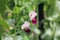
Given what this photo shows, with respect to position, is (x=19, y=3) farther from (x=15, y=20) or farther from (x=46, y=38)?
(x=46, y=38)

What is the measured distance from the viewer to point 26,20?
904mm

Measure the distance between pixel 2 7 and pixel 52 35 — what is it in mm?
777

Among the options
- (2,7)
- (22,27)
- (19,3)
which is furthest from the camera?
(19,3)

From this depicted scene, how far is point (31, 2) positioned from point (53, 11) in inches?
12.8

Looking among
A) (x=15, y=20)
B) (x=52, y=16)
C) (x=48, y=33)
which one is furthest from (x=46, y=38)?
(x=15, y=20)

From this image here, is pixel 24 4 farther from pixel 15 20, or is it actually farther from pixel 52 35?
pixel 52 35

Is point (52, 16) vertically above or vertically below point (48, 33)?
above

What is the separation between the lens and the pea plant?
2.45ft

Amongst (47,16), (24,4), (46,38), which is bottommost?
(46,38)

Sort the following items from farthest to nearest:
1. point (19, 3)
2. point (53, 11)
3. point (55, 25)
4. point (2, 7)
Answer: point (53, 11)
point (55, 25)
point (19, 3)
point (2, 7)

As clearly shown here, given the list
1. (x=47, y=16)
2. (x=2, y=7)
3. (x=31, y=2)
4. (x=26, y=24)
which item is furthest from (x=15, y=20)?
(x=47, y=16)

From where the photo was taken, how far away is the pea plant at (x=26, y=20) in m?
0.75

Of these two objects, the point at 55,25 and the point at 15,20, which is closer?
the point at 15,20

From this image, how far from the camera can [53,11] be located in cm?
134
